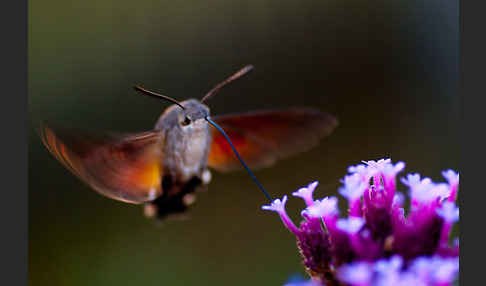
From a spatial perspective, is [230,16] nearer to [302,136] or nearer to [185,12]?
[185,12]

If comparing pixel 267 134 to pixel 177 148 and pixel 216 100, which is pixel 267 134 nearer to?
pixel 177 148

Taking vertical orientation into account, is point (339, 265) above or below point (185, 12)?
below

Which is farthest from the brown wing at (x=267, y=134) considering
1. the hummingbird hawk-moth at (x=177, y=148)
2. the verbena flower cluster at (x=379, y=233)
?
the verbena flower cluster at (x=379, y=233)

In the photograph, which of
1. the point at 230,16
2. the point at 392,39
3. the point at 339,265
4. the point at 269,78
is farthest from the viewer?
the point at 269,78

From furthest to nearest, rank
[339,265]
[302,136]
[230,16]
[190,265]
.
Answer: [230,16]
[190,265]
[302,136]
[339,265]

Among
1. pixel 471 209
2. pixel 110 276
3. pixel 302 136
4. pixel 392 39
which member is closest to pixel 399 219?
pixel 471 209

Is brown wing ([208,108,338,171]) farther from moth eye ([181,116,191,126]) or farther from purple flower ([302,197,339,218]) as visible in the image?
purple flower ([302,197,339,218])

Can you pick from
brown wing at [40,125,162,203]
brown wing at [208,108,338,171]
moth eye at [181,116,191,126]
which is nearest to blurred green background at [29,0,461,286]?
brown wing at [208,108,338,171]
